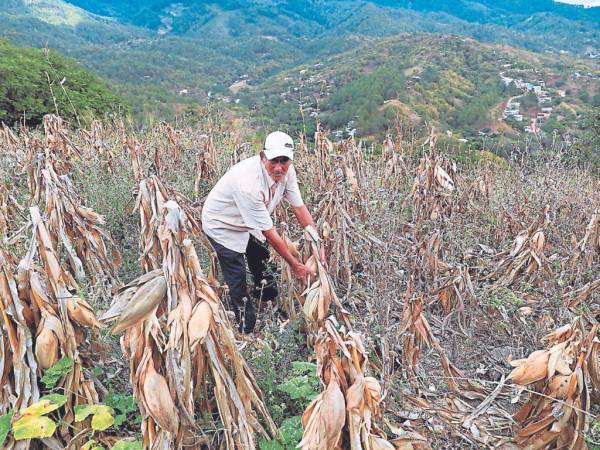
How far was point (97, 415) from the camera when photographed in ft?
5.33

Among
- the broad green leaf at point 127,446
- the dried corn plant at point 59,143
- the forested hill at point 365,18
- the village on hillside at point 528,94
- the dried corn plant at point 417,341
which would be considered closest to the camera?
the broad green leaf at point 127,446

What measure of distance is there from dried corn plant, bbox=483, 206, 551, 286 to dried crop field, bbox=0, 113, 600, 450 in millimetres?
13

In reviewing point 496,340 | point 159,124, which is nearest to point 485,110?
point 159,124

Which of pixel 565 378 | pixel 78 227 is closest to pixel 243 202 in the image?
pixel 78 227

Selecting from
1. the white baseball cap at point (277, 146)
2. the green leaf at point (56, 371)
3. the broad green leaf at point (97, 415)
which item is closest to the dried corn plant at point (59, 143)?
the white baseball cap at point (277, 146)

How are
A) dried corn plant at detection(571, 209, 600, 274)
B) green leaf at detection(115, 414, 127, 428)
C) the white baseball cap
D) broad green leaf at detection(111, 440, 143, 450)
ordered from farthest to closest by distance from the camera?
dried corn plant at detection(571, 209, 600, 274), the white baseball cap, green leaf at detection(115, 414, 127, 428), broad green leaf at detection(111, 440, 143, 450)

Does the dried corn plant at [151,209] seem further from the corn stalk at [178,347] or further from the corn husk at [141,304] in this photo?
the corn husk at [141,304]

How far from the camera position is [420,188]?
345 centimetres

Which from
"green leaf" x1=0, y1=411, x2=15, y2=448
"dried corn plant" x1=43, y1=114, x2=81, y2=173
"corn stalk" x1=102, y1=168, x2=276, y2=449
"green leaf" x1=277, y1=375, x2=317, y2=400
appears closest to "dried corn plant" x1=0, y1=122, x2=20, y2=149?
"dried corn plant" x1=43, y1=114, x2=81, y2=173

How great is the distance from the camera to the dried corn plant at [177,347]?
1.24 m

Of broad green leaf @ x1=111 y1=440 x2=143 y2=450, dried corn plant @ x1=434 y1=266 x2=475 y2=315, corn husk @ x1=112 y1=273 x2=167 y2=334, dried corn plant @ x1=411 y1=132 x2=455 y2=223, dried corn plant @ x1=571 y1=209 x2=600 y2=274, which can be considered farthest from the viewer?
dried corn plant @ x1=411 y1=132 x2=455 y2=223

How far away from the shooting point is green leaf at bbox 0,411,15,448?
1568 mm

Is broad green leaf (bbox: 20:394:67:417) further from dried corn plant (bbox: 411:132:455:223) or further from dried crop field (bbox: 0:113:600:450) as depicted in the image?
dried corn plant (bbox: 411:132:455:223)

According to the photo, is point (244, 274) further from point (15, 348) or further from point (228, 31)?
point (228, 31)
